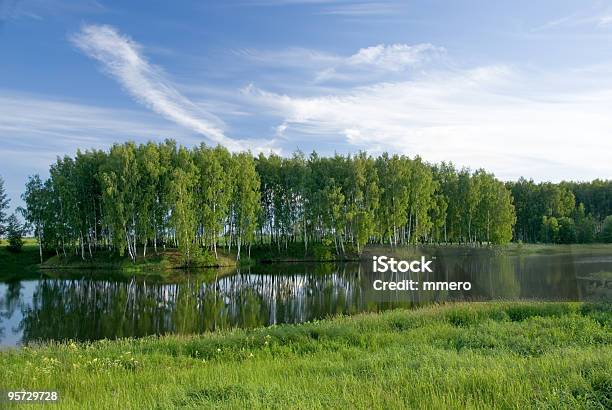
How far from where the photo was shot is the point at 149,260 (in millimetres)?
61344

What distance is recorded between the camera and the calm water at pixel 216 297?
25.2m

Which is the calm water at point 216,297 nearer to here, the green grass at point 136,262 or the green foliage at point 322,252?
the green grass at point 136,262

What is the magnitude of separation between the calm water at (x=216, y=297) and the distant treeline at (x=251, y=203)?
497 inches

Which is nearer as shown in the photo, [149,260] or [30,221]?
[149,260]

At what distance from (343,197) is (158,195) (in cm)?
2541

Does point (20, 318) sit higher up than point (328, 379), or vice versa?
point (328, 379)

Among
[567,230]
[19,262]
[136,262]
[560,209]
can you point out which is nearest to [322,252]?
[136,262]

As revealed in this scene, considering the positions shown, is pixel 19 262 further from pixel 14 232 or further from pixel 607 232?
pixel 607 232

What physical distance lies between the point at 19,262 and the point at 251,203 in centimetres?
3209

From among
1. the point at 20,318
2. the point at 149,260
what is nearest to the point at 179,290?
the point at 20,318

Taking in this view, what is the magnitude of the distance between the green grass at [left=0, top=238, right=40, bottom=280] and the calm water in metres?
9.88

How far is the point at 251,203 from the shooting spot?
223ft

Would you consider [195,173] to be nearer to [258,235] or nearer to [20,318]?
[258,235]

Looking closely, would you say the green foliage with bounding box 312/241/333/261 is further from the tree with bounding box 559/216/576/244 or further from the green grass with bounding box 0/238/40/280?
the tree with bounding box 559/216/576/244
